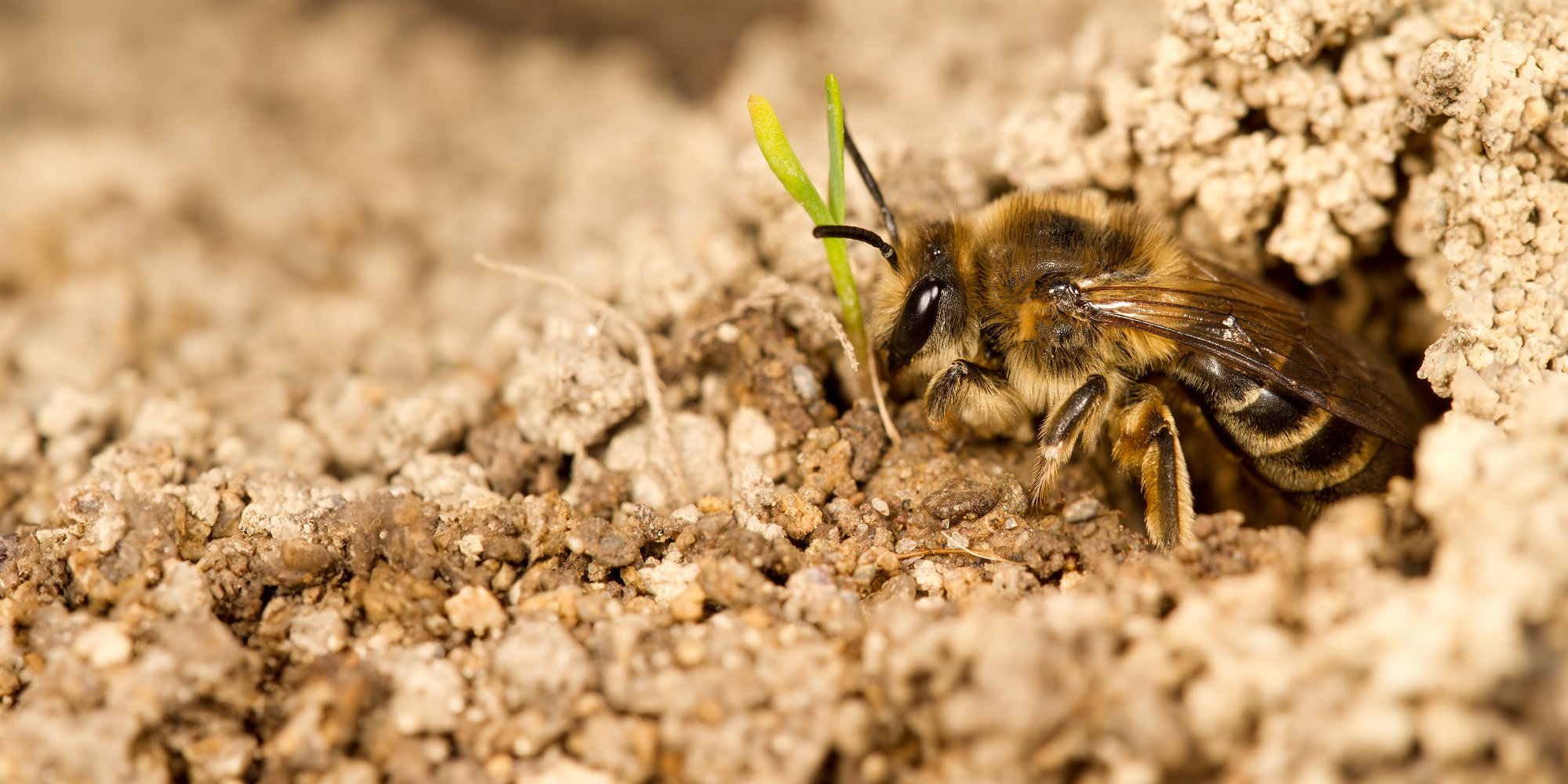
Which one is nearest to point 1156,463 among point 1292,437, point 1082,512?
point 1082,512

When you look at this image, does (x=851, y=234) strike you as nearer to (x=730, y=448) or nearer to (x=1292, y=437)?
(x=730, y=448)

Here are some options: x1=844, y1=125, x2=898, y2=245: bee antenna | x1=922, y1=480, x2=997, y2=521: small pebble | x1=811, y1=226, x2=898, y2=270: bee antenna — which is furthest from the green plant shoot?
x1=922, y1=480, x2=997, y2=521: small pebble

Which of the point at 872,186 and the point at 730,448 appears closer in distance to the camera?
the point at 730,448

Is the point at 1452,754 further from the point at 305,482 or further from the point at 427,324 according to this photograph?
the point at 427,324

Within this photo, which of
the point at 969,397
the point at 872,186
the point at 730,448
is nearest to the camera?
the point at 969,397

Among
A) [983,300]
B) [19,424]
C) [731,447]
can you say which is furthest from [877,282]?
[19,424]
